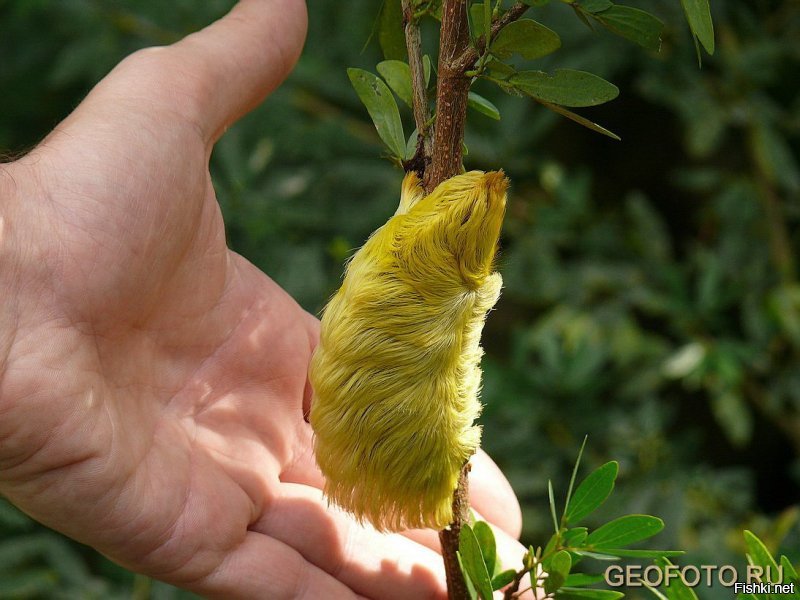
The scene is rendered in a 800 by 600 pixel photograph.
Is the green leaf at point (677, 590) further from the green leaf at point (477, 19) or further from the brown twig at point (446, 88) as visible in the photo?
the green leaf at point (477, 19)

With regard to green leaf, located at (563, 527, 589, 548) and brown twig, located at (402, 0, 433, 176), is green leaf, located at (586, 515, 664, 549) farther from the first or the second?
brown twig, located at (402, 0, 433, 176)

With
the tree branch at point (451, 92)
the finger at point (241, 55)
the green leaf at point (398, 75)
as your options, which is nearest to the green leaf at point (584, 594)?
the tree branch at point (451, 92)

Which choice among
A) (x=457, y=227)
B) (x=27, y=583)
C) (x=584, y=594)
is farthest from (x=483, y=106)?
(x=27, y=583)

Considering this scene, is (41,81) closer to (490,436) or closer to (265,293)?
(265,293)

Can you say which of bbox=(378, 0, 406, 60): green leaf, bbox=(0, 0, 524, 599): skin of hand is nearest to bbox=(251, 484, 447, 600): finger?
bbox=(0, 0, 524, 599): skin of hand

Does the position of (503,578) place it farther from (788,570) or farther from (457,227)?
(457,227)

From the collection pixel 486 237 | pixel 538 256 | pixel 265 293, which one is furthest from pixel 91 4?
pixel 486 237

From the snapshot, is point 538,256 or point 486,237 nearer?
point 486,237
